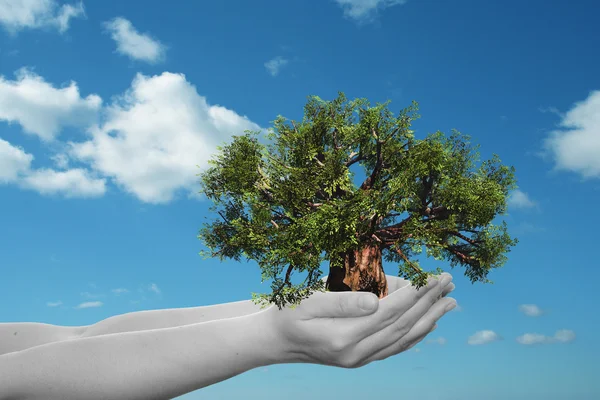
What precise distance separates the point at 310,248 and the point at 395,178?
6.55 feet

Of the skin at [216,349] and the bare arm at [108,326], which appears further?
the bare arm at [108,326]

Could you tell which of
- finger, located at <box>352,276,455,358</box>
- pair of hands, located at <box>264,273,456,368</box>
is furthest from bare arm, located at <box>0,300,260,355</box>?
finger, located at <box>352,276,455,358</box>

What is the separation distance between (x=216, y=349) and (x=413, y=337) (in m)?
3.42

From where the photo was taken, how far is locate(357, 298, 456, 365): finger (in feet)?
31.8

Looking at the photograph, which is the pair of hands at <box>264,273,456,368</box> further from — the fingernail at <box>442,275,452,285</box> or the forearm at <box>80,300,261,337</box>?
the forearm at <box>80,300,261,337</box>

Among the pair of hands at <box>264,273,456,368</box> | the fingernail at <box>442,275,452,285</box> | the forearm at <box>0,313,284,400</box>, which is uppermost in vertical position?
the fingernail at <box>442,275,452,285</box>

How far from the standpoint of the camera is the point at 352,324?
9.02m

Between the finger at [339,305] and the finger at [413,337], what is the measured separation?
836 millimetres

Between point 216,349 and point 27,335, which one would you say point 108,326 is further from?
point 216,349

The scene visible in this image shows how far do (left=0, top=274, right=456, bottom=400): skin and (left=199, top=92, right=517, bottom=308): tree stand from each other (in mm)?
485

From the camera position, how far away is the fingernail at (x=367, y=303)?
887 centimetres

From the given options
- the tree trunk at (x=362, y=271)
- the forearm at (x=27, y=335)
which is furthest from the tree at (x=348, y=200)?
the forearm at (x=27, y=335)

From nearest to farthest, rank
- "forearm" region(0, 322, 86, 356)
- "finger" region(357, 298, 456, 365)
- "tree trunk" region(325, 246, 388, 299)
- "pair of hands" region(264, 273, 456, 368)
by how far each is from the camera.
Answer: "pair of hands" region(264, 273, 456, 368) → "finger" region(357, 298, 456, 365) → "tree trunk" region(325, 246, 388, 299) → "forearm" region(0, 322, 86, 356)

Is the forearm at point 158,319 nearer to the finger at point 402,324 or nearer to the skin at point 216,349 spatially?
the skin at point 216,349
